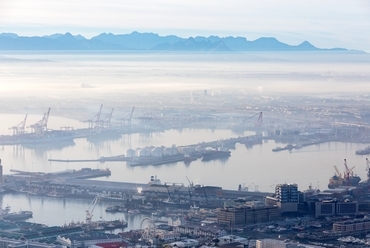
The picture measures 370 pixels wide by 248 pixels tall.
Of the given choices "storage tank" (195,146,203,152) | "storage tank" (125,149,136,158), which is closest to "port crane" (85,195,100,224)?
"storage tank" (125,149,136,158)

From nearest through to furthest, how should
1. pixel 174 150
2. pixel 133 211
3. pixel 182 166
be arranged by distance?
1. pixel 133 211
2. pixel 182 166
3. pixel 174 150

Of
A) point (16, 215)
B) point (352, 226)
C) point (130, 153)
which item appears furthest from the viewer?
point (130, 153)

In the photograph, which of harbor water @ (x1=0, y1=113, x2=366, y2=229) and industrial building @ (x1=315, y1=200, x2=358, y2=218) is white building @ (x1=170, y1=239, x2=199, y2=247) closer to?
harbor water @ (x1=0, y1=113, x2=366, y2=229)

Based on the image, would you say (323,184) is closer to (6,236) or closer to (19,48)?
(6,236)

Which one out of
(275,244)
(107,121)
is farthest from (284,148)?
(275,244)

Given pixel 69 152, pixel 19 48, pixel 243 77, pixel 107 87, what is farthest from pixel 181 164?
pixel 19 48

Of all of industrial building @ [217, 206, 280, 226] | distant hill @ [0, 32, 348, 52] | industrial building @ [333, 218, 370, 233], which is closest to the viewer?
industrial building @ [333, 218, 370, 233]

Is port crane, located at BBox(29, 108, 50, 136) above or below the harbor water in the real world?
above

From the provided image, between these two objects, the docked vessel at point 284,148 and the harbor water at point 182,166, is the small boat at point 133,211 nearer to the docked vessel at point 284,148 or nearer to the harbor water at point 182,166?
the harbor water at point 182,166

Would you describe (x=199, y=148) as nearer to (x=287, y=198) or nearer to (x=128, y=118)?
Answer: (x=128, y=118)
